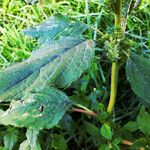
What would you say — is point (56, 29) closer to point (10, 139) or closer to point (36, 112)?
point (36, 112)

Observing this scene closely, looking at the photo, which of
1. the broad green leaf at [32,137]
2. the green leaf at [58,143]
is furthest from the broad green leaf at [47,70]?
the green leaf at [58,143]

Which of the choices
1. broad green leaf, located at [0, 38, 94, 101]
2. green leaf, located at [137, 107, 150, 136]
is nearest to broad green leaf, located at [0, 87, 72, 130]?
broad green leaf, located at [0, 38, 94, 101]

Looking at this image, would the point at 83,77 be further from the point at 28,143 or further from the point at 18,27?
the point at 18,27

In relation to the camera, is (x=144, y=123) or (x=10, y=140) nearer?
(x=144, y=123)

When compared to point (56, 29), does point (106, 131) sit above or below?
below

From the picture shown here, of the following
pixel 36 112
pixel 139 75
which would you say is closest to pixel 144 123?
pixel 139 75

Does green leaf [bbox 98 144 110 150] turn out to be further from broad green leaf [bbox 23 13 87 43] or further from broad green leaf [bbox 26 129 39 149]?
broad green leaf [bbox 23 13 87 43]

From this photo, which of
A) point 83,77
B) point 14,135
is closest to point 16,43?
point 83,77
